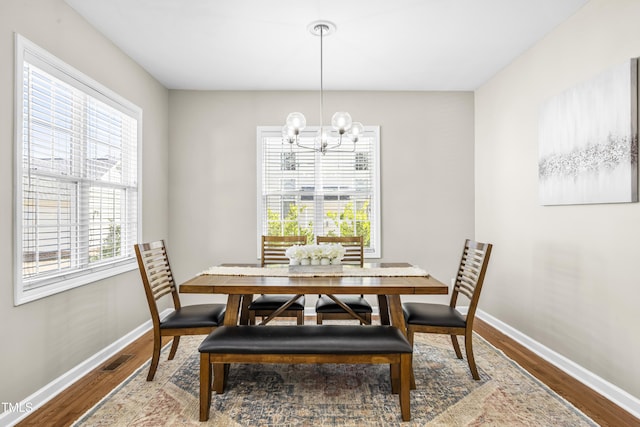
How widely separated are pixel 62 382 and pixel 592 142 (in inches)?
155

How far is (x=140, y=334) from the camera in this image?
12.2 ft

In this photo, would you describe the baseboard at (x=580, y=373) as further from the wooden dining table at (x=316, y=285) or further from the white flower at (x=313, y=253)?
the white flower at (x=313, y=253)

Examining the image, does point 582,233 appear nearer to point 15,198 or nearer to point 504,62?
point 504,62

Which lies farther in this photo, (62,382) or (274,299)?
(274,299)

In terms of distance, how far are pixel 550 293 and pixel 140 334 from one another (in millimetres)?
3702

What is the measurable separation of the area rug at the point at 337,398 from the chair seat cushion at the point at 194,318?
40cm

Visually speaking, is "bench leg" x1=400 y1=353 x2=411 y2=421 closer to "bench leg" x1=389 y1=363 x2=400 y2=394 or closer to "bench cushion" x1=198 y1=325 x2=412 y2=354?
"bench cushion" x1=198 y1=325 x2=412 y2=354

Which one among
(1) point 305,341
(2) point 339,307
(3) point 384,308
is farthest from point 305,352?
(3) point 384,308

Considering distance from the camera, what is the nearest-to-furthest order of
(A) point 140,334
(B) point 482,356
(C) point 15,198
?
(C) point 15,198 < (B) point 482,356 < (A) point 140,334

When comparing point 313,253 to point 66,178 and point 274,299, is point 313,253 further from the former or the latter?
point 66,178

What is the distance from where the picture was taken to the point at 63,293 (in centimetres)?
265

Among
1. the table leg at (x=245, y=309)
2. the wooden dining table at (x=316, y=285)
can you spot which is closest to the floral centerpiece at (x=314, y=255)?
the wooden dining table at (x=316, y=285)

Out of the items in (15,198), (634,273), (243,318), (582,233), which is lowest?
(243,318)

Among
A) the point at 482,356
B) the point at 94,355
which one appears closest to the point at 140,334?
the point at 94,355
